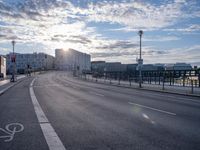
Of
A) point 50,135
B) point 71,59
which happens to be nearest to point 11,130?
point 50,135

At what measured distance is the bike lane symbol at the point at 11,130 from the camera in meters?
7.84

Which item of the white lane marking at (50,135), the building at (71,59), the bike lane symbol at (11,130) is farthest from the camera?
the building at (71,59)

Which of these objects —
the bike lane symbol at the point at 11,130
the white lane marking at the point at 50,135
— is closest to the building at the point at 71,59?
the white lane marking at the point at 50,135

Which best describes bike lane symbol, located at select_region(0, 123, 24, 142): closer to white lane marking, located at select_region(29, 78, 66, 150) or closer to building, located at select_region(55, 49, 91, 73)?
white lane marking, located at select_region(29, 78, 66, 150)

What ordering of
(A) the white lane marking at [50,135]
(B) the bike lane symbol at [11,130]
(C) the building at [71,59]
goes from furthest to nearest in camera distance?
(C) the building at [71,59], (B) the bike lane symbol at [11,130], (A) the white lane marking at [50,135]

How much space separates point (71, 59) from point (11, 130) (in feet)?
598

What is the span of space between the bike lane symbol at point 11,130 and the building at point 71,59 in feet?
543

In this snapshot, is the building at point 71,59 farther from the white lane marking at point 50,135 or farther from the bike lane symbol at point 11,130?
the bike lane symbol at point 11,130

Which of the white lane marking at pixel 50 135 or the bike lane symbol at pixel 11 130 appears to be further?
the bike lane symbol at pixel 11 130

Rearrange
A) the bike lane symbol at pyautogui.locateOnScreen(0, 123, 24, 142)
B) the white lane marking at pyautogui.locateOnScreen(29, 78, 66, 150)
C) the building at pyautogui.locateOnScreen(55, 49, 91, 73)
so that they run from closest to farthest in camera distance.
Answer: the white lane marking at pyautogui.locateOnScreen(29, 78, 66, 150), the bike lane symbol at pyautogui.locateOnScreen(0, 123, 24, 142), the building at pyautogui.locateOnScreen(55, 49, 91, 73)

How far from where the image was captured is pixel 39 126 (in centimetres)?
939

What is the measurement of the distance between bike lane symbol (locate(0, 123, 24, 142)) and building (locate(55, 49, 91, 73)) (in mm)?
165374

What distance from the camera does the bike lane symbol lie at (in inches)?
309

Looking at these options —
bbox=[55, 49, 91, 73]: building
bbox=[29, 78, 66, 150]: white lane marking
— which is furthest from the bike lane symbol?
bbox=[55, 49, 91, 73]: building
